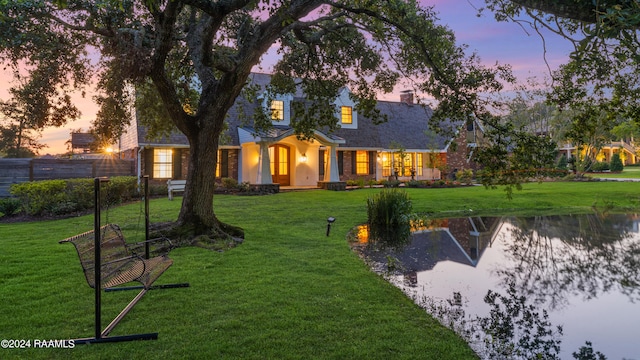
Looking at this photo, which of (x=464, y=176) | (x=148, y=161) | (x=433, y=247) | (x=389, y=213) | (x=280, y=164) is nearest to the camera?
(x=433, y=247)

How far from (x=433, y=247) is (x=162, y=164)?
16.3 meters

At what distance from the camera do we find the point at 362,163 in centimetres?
2583

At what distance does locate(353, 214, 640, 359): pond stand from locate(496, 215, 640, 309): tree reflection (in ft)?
0.05

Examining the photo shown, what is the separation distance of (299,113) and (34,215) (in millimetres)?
9318

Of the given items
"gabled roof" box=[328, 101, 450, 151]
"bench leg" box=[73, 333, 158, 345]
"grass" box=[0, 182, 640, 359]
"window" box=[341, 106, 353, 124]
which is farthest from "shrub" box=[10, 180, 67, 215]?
"window" box=[341, 106, 353, 124]

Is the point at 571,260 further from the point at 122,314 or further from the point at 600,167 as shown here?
the point at 600,167

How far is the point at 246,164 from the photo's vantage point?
70.3 ft

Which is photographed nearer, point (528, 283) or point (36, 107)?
point (528, 283)

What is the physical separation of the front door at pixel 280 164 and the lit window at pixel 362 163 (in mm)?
5351

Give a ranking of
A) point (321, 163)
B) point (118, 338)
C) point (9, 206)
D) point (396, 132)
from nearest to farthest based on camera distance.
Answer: point (118, 338) → point (9, 206) → point (321, 163) → point (396, 132)

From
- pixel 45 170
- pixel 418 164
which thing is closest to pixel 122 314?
pixel 45 170

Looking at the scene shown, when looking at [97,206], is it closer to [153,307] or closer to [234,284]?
[153,307]

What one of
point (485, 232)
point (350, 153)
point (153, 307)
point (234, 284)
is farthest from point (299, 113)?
point (350, 153)

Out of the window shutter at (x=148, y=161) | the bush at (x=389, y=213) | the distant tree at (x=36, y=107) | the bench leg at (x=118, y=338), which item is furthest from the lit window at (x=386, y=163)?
the bench leg at (x=118, y=338)
